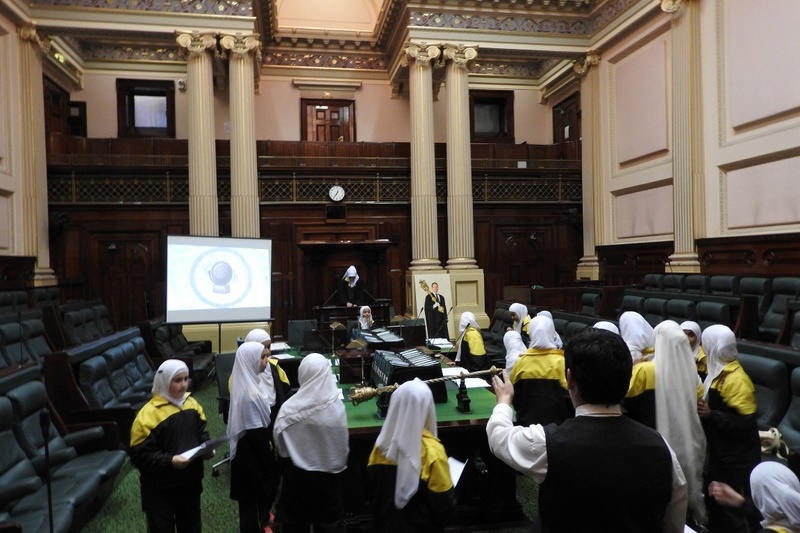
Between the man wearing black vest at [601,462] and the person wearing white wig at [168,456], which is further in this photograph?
the person wearing white wig at [168,456]

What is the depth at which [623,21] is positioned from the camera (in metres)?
10.3

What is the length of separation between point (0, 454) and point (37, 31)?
30.9 feet

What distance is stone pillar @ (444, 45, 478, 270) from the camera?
1081cm

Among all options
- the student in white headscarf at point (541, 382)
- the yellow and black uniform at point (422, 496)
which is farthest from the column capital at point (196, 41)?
the yellow and black uniform at point (422, 496)

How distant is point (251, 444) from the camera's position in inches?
125

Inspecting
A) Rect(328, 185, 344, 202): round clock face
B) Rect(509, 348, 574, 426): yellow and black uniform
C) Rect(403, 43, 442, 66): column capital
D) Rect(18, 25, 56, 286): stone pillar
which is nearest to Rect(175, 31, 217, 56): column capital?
Rect(18, 25, 56, 286): stone pillar

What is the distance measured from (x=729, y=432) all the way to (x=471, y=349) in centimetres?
295

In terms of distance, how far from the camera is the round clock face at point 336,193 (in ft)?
36.6

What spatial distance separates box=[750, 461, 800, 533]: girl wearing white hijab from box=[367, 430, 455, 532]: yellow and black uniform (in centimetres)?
125

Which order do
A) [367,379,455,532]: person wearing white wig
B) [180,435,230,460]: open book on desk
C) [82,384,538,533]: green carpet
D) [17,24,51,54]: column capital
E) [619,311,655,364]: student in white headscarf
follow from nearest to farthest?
1. [367,379,455,532]: person wearing white wig
2. [180,435,230,460]: open book on desk
3. [82,384,538,533]: green carpet
4. [619,311,655,364]: student in white headscarf
5. [17,24,51,54]: column capital

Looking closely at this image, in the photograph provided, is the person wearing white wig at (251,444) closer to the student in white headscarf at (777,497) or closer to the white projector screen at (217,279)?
the student in white headscarf at (777,497)

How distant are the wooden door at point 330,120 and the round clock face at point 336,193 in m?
2.80

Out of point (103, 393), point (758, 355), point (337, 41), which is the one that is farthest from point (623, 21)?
point (103, 393)

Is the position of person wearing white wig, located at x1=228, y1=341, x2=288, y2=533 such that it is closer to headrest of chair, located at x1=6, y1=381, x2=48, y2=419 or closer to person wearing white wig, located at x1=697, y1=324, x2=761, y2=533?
headrest of chair, located at x1=6, y1=381, x2=48, y2=419
